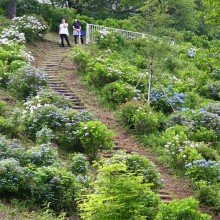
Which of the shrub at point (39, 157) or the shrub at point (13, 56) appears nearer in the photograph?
the shrub at point (39, 157)

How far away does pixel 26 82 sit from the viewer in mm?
16047

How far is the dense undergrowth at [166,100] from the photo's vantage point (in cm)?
1306

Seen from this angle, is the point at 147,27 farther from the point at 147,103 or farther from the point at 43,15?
the point at 43,15

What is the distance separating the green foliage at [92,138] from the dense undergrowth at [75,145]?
2 centimetres

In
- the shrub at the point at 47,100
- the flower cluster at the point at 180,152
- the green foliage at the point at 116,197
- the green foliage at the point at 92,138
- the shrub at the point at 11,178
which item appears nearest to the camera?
the green foliage at the point at 116,197

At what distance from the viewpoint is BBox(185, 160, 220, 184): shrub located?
12516 millimetres

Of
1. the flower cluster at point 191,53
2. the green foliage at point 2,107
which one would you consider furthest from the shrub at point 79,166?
the flower cluster at point 191,53

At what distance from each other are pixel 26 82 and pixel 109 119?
2.83 meters

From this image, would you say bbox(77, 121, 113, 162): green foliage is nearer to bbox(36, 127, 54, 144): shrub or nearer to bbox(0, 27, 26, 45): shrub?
bbox(36, 127, 54, 144): shrub

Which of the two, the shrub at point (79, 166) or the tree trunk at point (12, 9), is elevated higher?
the tree trunk at point (12, 9)

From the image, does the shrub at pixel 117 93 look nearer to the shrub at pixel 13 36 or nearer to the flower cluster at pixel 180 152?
the flower cluster at pixel 180 152

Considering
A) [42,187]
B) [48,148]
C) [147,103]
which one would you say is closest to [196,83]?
[147,103]

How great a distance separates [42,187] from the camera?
9477mm

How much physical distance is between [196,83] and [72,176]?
39.8ft
